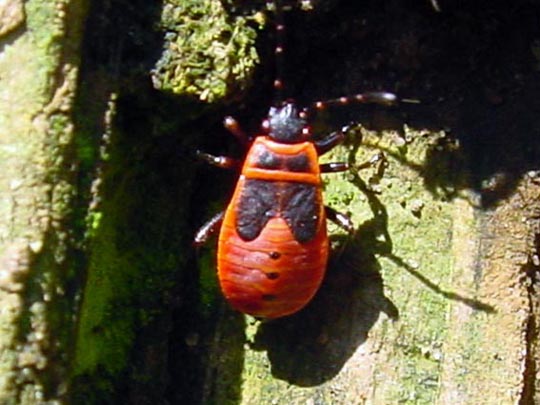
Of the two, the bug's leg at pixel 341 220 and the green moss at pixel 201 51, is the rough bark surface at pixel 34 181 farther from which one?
the bug's leg at pixel 341 220

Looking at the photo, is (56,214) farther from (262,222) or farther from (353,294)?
(353,294)

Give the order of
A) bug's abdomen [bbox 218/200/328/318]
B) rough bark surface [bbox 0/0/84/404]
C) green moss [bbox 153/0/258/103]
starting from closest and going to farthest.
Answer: rough bark surface [bbox 0/0/84/404] < green moss [bbox 153/0/258/103] < bug's abdomen [bbox 218/200/328/318]

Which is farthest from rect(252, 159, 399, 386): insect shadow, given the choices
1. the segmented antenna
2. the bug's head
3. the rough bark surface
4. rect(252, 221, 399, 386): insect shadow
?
the rough bark surface

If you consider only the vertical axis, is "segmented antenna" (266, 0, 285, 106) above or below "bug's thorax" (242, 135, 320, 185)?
above

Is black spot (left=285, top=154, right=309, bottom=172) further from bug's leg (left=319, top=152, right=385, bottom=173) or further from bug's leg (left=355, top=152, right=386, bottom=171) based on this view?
bug's leg (left=355, top=152, right=386, bottom=171)

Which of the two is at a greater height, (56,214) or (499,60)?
(499,60)

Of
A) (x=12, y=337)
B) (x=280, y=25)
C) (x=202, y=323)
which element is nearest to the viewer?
(x=12, y=337)

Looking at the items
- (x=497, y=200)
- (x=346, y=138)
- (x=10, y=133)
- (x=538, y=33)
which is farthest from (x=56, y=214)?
(x=538, y=33)
